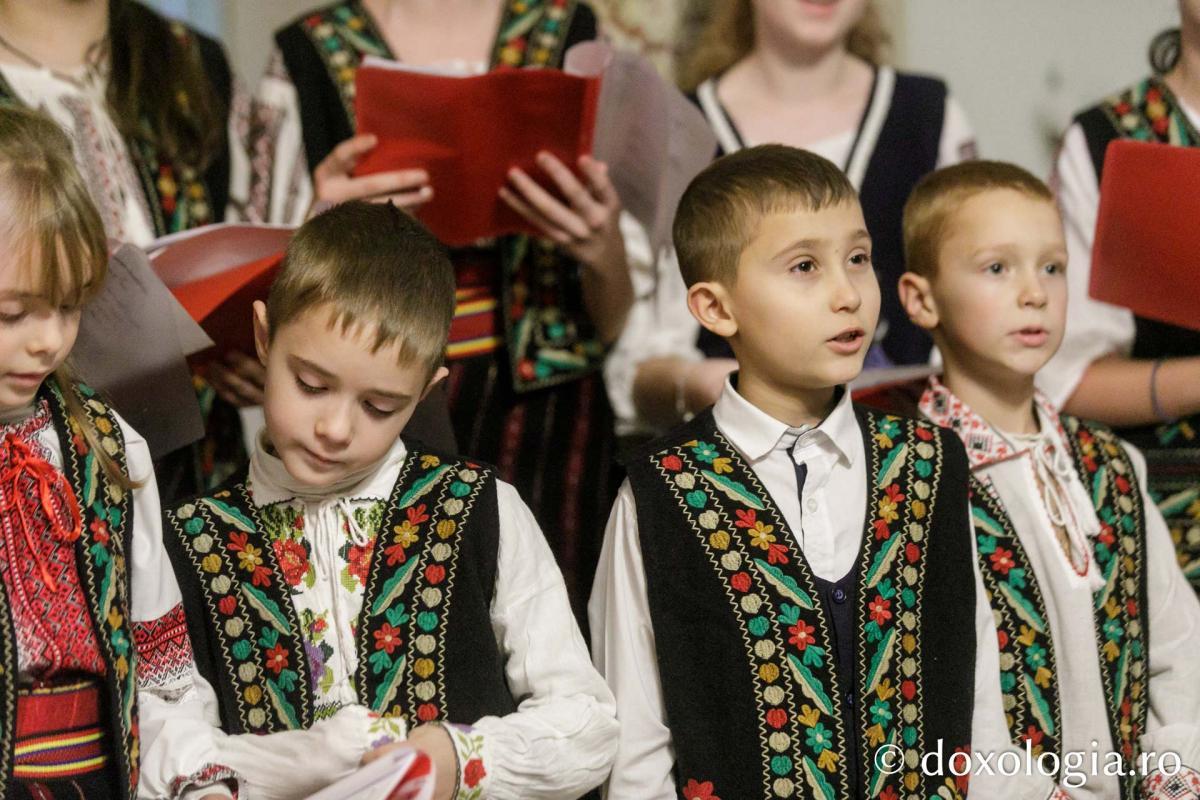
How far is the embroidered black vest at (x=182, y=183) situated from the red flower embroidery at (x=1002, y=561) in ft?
4.45

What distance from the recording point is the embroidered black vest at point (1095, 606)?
1873mm

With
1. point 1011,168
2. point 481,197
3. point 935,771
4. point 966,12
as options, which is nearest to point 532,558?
point 935,771

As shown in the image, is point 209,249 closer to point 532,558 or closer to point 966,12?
point 532,558

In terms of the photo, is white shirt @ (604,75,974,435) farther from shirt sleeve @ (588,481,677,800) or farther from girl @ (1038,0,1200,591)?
shirt sleeve @ (588,481,677,800)

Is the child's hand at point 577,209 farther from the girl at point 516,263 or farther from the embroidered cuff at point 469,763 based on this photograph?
the embroidered cuff at point 469,763

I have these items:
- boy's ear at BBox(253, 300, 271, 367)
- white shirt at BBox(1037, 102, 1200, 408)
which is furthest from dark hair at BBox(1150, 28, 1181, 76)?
boy's ear at BBox(253, 300, 271, 367)

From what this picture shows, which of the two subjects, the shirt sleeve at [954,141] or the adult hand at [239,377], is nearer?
the adult hand at [239,377]

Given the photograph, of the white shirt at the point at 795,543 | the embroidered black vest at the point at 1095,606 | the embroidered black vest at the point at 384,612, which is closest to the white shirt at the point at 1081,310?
the embroidered black vest at the point at 1095,606

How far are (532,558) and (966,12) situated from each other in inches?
78.9

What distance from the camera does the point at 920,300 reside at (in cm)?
205

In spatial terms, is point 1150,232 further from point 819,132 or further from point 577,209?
point 577,209

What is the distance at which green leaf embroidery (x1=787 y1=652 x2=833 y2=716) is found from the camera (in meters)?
1.69

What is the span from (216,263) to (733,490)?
759mm

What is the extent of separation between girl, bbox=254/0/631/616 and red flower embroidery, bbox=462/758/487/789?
58cm
